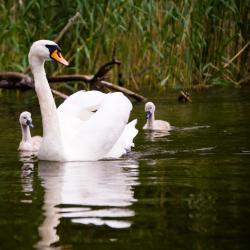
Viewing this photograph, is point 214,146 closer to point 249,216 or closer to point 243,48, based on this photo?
point 249,216

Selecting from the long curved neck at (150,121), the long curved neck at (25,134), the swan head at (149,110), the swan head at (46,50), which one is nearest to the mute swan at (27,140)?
the long curved neck at (25,134)

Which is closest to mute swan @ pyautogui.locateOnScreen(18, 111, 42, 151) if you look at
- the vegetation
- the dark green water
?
the dark green water

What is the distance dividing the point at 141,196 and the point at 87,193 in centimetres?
40

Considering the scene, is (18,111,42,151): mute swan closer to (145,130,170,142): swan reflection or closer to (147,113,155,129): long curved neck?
(145,130,170,142): swan reflection

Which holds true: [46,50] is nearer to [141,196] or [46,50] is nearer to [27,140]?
[27,140]

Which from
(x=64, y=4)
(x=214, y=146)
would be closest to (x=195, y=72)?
(x=64, y=4)

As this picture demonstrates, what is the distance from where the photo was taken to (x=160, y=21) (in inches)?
644

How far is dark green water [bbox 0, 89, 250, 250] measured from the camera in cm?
536

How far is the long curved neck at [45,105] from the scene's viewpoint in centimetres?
918

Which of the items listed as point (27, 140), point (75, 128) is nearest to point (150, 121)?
point (27, 140)

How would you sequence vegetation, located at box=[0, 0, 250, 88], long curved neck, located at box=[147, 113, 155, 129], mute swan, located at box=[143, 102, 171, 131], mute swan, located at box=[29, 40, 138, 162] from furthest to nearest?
1. vegetation, located at box=[0, 0, 250, 88]
2. long curved neck, located at box=[147, 113, 155, 129]
3. mute swan, located at box=[143, 102, 171, 131]
4. mute swan, located at box=[29, 40, 138, 162]

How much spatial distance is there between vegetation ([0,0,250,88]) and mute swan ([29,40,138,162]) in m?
5.77

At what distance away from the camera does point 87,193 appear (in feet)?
22.9

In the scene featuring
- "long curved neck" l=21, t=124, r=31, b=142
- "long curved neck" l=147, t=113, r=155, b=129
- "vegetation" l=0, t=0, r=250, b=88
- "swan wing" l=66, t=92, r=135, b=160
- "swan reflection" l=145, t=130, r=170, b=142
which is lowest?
"swan reflection" l=145, t=130, r=170, b=142
